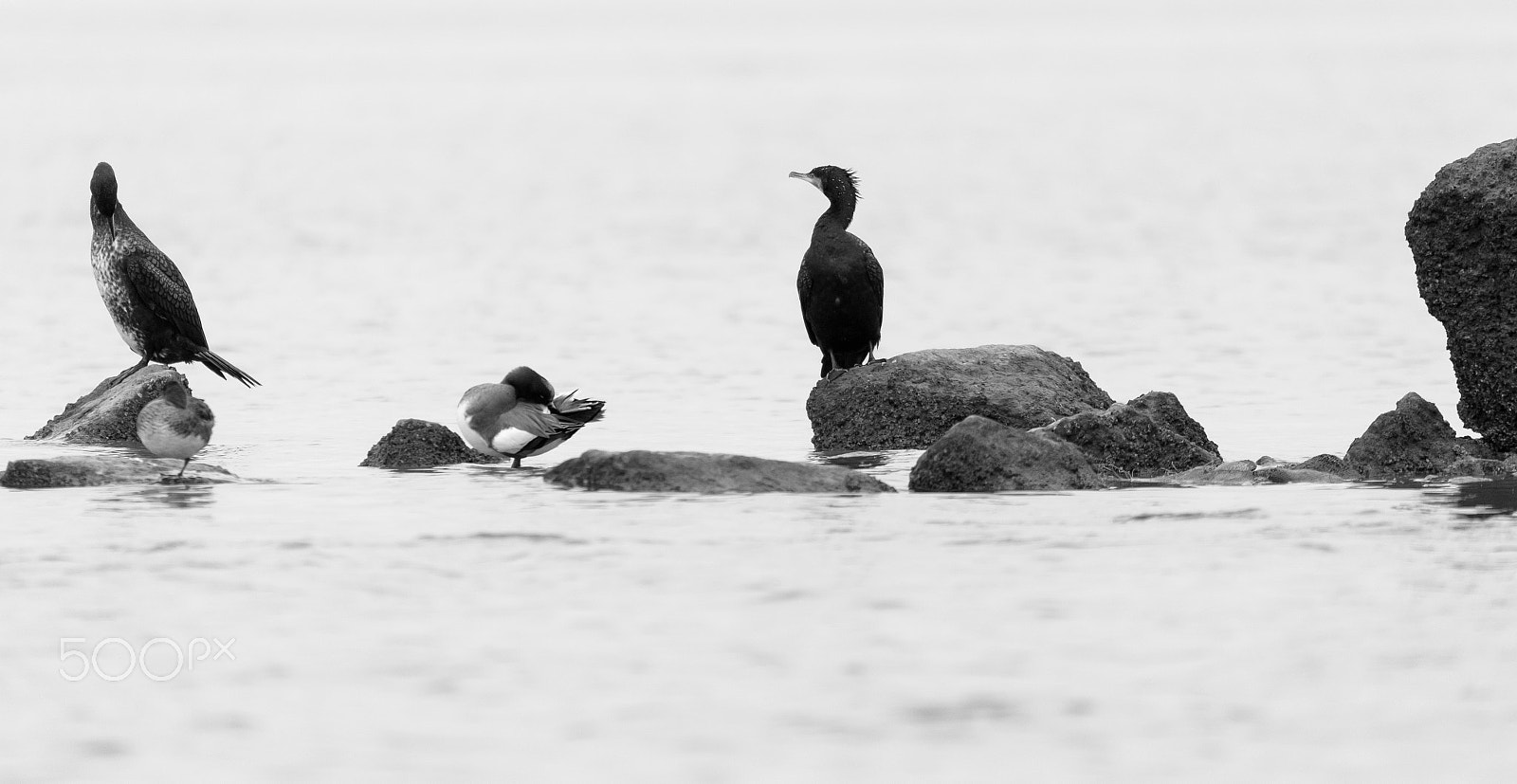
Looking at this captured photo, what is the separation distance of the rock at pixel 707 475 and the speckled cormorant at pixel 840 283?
380cm

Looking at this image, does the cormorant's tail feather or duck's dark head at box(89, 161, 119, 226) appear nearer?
duck's dark head at box(89, 161, 119, 226)

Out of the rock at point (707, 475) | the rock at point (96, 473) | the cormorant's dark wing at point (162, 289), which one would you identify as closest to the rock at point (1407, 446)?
the rock at point (707, 475)

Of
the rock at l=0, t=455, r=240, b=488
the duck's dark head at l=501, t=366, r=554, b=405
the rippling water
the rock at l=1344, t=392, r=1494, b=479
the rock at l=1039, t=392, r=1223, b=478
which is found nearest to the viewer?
the rippling water

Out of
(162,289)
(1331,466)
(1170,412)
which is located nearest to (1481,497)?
(1331,466)

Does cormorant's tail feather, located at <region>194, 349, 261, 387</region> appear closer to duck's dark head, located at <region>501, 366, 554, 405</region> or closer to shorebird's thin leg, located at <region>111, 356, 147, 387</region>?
shorebird's thin leg, located at <region>111, 356, 147, 387</region>

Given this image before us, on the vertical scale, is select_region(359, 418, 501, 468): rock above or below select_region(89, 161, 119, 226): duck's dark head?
below

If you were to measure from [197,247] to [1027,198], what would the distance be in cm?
1471

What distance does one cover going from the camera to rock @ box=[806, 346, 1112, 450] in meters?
12.5

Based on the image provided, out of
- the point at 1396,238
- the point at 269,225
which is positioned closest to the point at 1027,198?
the point at 1396,238

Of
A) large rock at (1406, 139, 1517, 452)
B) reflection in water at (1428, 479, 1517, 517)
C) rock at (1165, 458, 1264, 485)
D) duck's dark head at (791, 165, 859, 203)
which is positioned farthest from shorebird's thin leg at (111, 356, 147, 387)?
reflection in water at (1428, 479, 1517, 517)

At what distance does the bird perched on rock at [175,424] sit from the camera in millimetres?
10297

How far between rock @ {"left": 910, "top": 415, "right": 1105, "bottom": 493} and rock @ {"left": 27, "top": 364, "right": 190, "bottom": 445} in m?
5.14

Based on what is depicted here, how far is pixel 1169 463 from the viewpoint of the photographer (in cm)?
1079

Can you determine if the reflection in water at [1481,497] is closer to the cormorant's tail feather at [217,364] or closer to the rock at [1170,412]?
the rock at [1170,412]
